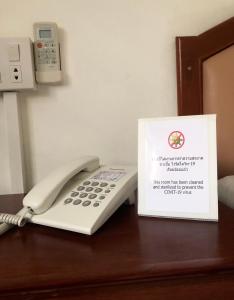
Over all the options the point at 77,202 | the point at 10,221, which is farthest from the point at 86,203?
the point at 10,221

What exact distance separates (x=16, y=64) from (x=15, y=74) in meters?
0.03

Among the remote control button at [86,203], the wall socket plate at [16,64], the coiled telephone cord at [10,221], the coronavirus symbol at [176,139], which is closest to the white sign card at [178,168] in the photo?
the coronavirus symbol at [176,139]

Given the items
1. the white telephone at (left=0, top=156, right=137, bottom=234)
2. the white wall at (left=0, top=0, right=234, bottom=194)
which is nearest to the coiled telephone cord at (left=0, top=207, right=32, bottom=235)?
the white telephone at (left=0, top=156, right=137, bottom=234)

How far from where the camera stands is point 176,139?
2.02ft

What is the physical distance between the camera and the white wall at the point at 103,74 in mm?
913

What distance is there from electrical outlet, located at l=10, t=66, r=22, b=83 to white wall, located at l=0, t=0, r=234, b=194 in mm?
71

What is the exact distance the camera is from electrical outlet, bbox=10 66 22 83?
846mm

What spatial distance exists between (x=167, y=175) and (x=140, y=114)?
39 cm

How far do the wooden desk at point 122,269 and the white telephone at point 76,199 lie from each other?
5cm

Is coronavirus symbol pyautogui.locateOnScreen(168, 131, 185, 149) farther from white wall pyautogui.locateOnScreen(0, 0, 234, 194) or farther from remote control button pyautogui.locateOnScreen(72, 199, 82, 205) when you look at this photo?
white wall pyautogui.locateOnScreen(0, 0, 234, 194)

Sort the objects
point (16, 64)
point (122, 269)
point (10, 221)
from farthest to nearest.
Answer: point (16, 64) → point (10, 221) → point (122, 269)

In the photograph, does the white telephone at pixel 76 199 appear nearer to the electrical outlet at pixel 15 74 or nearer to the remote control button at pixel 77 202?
the remote control button at pixel 77 202

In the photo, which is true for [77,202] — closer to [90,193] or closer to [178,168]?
[90,193]

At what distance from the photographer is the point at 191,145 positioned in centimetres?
60
